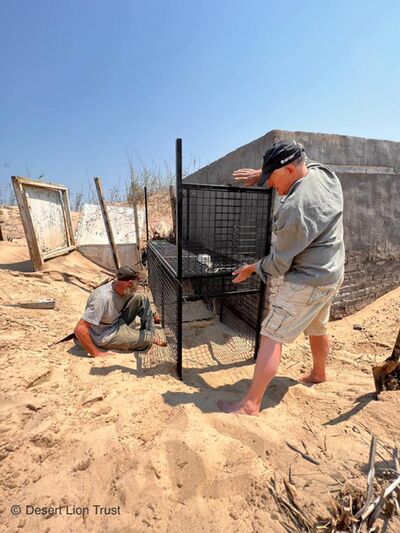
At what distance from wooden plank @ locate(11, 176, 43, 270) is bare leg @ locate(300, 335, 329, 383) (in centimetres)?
441

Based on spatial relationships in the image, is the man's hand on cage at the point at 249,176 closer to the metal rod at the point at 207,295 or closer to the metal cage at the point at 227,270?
the metal cage at the point at 227,270

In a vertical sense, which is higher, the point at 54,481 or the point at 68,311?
the point at 54,481

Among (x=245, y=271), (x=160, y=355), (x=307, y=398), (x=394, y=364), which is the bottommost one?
(x=160, y=355)

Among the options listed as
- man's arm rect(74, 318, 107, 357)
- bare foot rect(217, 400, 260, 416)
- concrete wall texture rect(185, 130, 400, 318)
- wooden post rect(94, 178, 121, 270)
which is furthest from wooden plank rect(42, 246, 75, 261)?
bare foot rect(217, 400, 260, 416)

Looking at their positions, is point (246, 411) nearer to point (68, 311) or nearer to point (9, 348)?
point (9, 348)

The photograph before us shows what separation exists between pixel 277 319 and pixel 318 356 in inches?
30.1

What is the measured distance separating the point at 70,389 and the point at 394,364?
235cm

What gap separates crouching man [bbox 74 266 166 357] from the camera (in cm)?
297

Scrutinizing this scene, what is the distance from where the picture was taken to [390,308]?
149 inches

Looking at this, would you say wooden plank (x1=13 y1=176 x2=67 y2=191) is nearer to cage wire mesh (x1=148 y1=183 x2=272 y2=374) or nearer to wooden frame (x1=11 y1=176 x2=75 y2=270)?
wooden frame (x1=11 y1=176 x2=75 y2=270)

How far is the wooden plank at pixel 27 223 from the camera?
4.50 meters

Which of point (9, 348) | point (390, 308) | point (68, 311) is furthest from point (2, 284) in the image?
point (390, 308)

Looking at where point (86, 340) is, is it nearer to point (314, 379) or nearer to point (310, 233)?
point (314, 379)

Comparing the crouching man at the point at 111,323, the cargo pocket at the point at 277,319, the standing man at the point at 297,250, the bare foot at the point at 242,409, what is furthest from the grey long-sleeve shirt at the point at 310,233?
the crouching man at the point at 111,323
